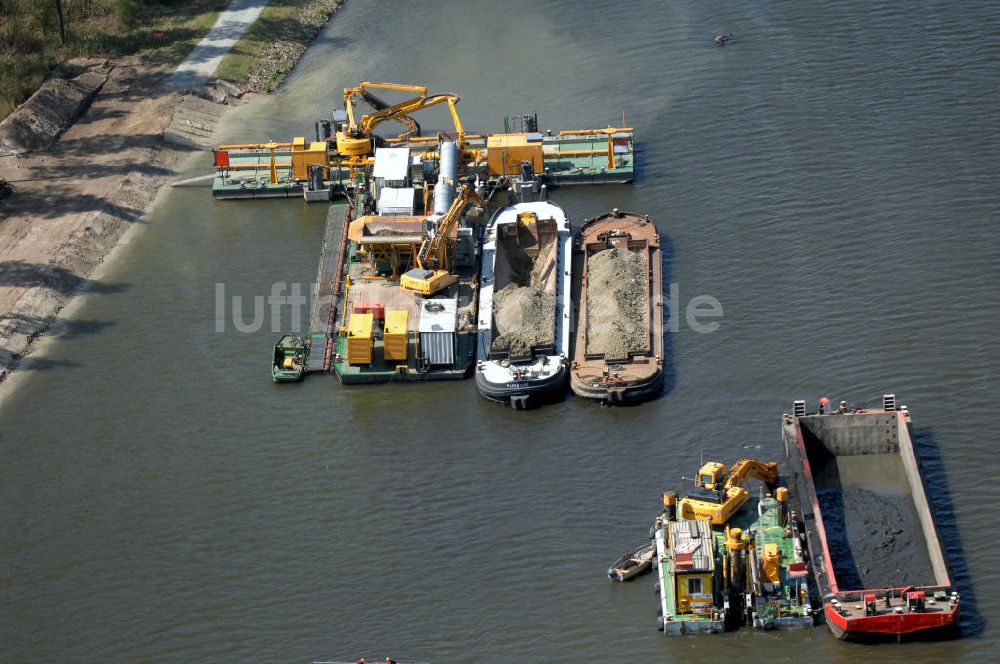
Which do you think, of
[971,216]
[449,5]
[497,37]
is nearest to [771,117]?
[971,216]

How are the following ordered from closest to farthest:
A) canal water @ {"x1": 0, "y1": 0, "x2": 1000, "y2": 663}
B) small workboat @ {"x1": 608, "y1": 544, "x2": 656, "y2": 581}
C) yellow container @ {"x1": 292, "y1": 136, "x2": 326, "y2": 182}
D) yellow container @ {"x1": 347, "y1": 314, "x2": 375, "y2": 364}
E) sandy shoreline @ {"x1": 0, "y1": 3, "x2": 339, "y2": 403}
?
1. small workboat @ {"x1": 608, "y1": 544, "x2": 656, "y2": 581}
2. canal water @ {"x1": 0, "y1": 0, "x2": 1000, "y2": 663}
3. yellow container @ {"x1": 347, "y1": 314, "x2": 375, "y2": 364}
4. sandy shoreline @ {"x1": 0, "y1": 3, "x2": 339, "y2": 403}
5. yellow container @ {"x1": 292, "y1": 136, "x2": 326, "y2": 182}

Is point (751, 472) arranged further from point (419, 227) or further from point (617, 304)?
point (419, 227)

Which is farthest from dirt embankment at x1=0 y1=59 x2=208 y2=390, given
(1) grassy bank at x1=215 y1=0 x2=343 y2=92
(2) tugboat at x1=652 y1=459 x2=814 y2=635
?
(2) tugboat at x1=652 y1=459 x2=814 y2=635

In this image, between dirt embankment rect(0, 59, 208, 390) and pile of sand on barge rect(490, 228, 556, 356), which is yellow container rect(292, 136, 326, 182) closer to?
dirt embankment rect(0, 59, 208, 390)

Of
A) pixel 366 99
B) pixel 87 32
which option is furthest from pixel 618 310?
pixel 87 32

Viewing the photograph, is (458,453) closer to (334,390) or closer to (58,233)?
(334,390)

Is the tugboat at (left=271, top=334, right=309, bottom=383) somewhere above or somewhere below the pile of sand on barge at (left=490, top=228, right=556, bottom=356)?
below

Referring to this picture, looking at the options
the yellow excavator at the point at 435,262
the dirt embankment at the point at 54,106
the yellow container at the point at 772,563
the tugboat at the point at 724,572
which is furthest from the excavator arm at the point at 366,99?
the yellow container at the point at 772,563
